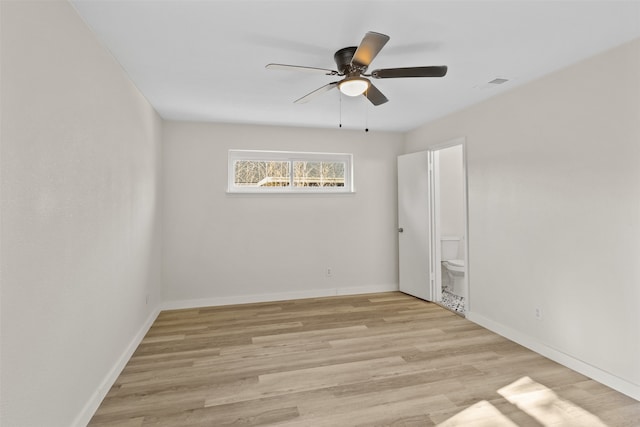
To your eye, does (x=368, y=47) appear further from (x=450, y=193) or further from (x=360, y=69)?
(x=450, y=193)

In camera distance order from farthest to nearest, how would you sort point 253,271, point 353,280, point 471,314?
point 353,280
point 253,271
point 471,314

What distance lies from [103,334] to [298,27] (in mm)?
2376

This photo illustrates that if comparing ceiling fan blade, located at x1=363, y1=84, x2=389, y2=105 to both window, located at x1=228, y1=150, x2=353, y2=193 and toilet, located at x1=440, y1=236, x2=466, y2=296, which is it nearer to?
window, located at x1=228, y1=150, x2=353, y2=193

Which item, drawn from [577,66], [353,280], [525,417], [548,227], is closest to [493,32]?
[577,66]

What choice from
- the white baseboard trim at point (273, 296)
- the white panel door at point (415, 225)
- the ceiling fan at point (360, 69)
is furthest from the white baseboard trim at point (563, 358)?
the ceiling fan at point (360, 69)

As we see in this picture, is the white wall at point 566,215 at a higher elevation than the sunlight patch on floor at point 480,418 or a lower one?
higher

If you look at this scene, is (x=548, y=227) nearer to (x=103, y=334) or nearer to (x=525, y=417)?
(x=525, y=417)

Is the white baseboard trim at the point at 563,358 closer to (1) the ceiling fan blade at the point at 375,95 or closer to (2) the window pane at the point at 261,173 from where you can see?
(1) the ceiling fan blade at the point at 375,95

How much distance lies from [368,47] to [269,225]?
3045 mm

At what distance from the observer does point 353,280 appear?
16.0ft

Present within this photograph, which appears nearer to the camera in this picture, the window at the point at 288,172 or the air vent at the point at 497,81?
the air vent at the point at 497,81

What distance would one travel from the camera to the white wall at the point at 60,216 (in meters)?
1.31

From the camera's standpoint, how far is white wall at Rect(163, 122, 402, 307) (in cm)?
427

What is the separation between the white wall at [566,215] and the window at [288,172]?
188 centimetres
